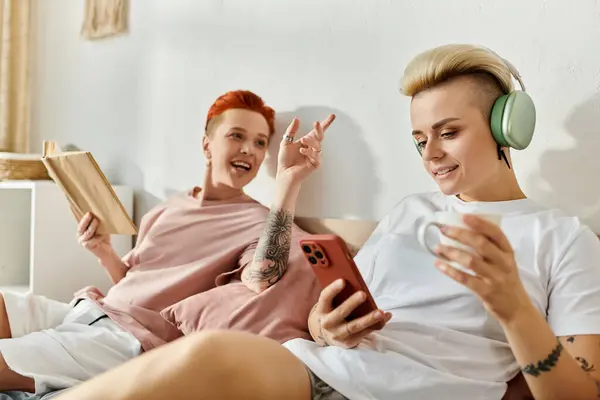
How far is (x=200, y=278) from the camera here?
1.62 m

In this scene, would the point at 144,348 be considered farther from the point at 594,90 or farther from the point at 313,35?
the point at 594,90

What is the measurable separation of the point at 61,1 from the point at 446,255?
7.89 feet

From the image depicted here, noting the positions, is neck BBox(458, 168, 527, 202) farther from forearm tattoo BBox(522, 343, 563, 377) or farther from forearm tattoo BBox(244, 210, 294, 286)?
forearm tattoo BBox(244, 210, 294, 286)

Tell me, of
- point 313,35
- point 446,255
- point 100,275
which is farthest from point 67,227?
point 446,255

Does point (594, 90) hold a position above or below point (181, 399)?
above

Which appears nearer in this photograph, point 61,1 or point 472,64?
point 472,64

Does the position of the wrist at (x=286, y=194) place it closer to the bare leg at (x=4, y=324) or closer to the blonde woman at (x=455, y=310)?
the blonde woman at (x=455, y=310)

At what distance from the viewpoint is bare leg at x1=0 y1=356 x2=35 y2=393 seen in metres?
1.30

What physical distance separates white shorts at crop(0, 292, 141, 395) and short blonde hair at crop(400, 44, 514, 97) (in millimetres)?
870

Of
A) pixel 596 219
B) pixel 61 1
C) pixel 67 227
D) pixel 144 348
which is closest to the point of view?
pixel 596 219

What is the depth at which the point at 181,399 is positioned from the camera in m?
0.84

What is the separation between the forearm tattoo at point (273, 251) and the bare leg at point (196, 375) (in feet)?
1.67

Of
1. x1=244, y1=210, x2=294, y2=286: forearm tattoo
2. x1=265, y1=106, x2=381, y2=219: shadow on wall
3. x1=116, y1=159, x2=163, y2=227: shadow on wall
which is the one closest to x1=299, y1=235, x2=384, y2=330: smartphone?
x1=244, y1=210, x2=294, y2=286: forearm tattoo

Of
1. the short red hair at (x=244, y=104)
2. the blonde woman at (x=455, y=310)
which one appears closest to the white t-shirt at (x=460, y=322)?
the blonde woman at (x=455, y=310)
